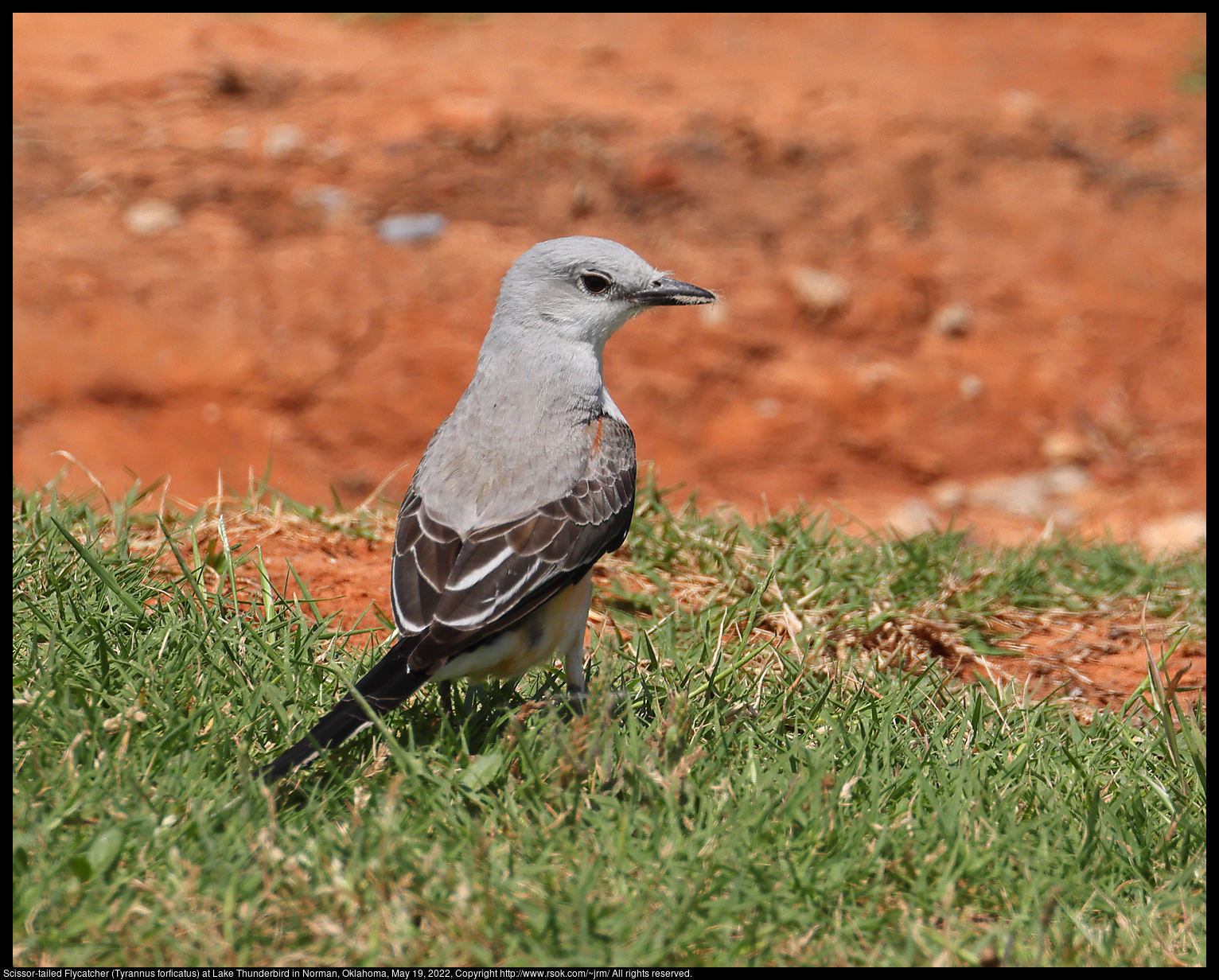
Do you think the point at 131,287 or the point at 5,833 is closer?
the point at 5,833

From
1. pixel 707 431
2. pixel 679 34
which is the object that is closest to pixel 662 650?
pixel 707 431

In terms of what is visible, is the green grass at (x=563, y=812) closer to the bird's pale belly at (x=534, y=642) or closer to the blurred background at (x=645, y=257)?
the bird's pale belly at (x=534, y=642)

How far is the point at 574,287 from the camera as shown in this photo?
13.9 feet

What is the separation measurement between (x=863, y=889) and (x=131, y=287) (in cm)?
786

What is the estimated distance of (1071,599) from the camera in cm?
537

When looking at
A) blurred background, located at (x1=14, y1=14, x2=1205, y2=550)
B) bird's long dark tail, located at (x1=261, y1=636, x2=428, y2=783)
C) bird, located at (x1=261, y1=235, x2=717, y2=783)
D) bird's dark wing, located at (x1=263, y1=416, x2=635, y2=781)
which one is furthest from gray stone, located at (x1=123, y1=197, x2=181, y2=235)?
bird's long dark tail, located at (x1=261, y1=636, x2=428, y2=783)

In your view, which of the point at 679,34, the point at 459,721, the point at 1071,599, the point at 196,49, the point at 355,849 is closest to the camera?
the point at 355,849

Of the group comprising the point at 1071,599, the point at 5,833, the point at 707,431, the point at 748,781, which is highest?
the point at 5,833

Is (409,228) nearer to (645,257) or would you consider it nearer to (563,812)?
(645,257)

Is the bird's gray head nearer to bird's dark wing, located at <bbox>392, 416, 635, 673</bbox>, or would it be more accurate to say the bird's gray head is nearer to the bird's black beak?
the bird's black beak

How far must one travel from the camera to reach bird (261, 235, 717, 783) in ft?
10.9

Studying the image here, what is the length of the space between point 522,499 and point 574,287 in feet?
3.19

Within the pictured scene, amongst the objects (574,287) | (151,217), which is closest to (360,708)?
(574,287)

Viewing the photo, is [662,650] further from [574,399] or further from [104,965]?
[104,965]
